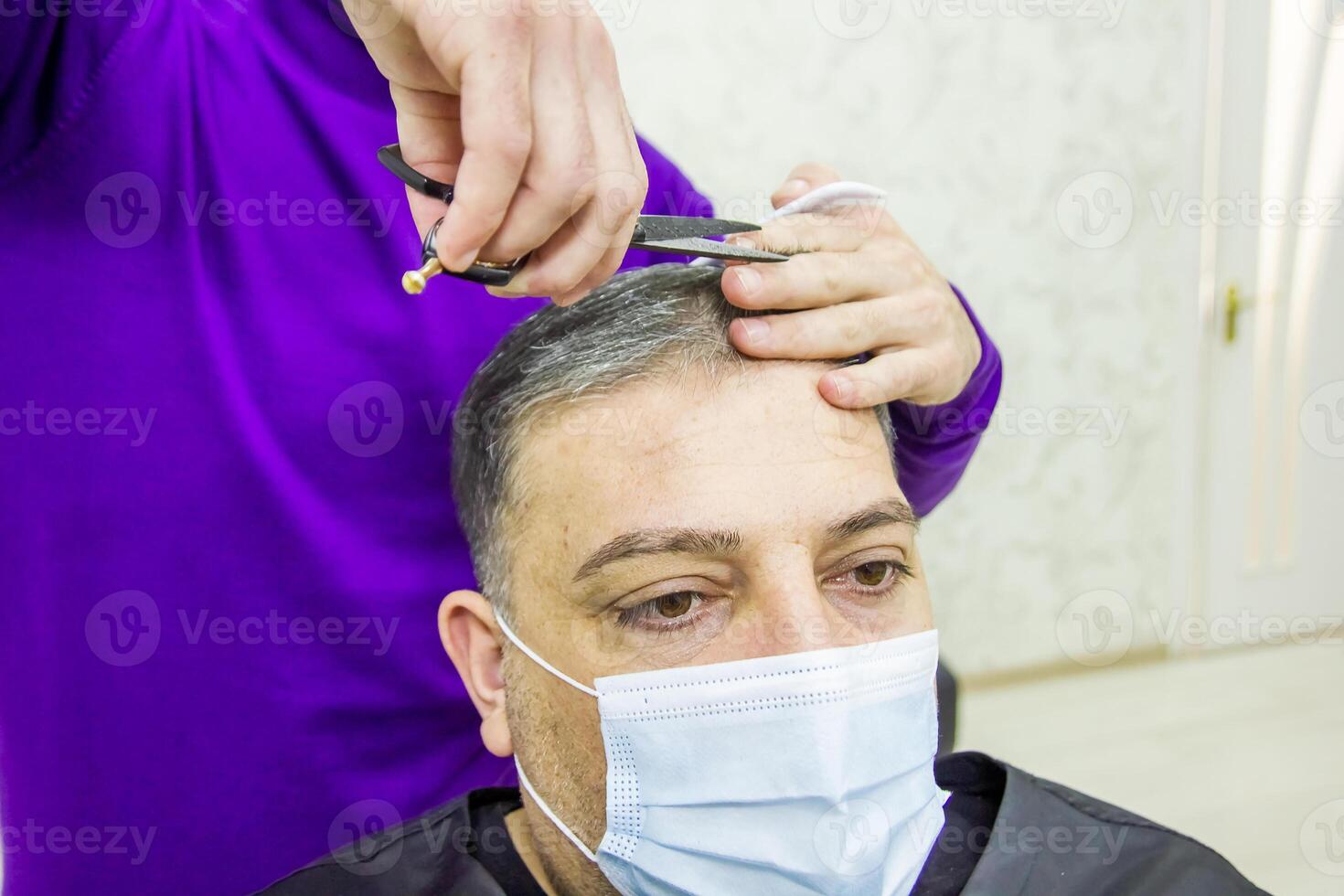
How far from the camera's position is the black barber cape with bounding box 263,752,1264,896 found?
1333 mm

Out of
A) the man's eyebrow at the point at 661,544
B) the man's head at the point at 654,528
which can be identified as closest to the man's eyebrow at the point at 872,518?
the man's head at the point at 654,528

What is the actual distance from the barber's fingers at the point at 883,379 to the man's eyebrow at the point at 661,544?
0.25 metres

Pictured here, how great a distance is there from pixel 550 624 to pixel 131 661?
63 centimetres

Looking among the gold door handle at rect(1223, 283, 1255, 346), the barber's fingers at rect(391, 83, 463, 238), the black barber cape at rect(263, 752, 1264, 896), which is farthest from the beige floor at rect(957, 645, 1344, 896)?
the barber's fingers at rect(391, 83, 463, 238)

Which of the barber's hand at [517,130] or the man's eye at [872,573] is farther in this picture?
the man's eye at [872,573]

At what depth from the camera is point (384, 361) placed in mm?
1553

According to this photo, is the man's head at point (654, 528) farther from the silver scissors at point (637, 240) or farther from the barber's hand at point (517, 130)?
the barber's hand at point (517, 130)

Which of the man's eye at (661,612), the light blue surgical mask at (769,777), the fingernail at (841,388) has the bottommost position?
the light blue surgical mask at (769,777)

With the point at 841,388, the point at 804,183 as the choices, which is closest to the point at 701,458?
the point at 841,388

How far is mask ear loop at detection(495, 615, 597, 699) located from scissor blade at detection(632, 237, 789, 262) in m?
0.50

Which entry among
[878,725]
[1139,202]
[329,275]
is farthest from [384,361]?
[1139,202]

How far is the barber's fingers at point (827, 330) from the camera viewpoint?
129 cm

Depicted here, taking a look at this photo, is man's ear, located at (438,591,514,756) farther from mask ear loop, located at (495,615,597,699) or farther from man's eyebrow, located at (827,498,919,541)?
man's eyebrow, located at (827,498,919,541)

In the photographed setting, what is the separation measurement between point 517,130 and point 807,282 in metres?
0.55
